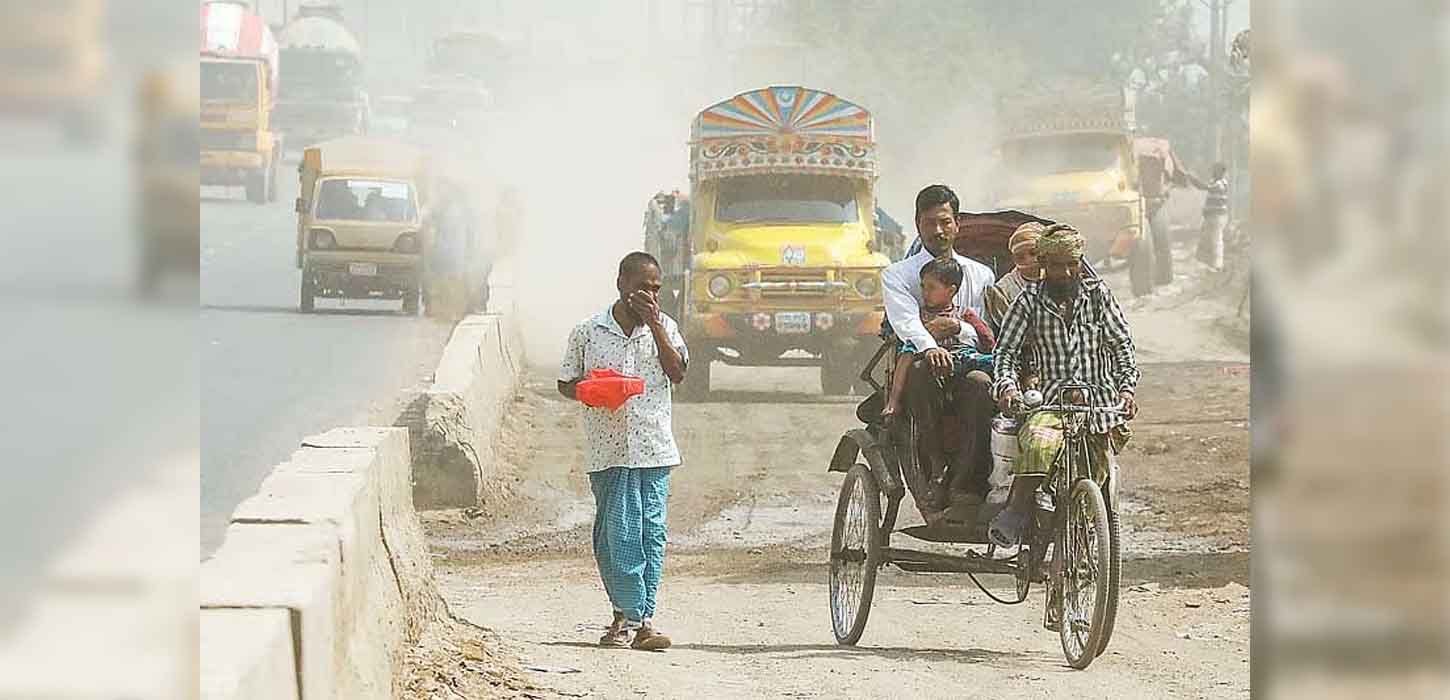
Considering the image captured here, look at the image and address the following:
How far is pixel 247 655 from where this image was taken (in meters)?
3.72

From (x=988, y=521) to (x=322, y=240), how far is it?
59.3ft

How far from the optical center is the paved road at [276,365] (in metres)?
16.4

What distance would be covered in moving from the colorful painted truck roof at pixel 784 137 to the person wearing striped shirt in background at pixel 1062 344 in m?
11.4

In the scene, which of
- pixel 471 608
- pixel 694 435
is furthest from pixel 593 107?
pixel 471 608

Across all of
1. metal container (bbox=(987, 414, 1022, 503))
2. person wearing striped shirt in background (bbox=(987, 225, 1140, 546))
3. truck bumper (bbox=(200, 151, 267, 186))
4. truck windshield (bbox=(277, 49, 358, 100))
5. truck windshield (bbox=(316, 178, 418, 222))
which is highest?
truck windshield (bbox=(277, 49, 358, 100))

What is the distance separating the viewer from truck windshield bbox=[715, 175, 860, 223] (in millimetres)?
18391

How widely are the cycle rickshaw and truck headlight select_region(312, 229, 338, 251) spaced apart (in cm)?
1704

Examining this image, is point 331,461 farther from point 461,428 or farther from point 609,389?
point 461,428

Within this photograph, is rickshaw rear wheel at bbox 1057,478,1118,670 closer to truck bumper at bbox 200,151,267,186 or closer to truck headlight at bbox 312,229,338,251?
truck headlight at bbox 312,229,338,251

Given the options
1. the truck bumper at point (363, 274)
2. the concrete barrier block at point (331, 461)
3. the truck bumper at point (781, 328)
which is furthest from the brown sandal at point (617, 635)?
the truck bumper at point (363, 274)
